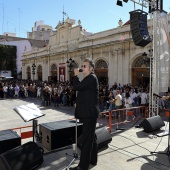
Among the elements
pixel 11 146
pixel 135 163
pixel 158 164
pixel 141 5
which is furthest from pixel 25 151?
pixel 141 5

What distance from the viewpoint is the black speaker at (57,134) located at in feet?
16.5

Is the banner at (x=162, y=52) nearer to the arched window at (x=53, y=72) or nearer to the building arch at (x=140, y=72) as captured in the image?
the building arch at (x=140, y=72)

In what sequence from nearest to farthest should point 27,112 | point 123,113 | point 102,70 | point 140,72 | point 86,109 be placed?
1. point 86,109
2. point 27,112
3. point 123,113
4. point 140,72
5. point 102,70

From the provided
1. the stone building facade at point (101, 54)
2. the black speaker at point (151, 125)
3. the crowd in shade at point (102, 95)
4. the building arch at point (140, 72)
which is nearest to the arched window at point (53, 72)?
the stone building facade at point (101, 54)

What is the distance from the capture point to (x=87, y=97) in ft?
12.1

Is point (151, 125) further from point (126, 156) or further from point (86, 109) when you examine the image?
point (86, 109)

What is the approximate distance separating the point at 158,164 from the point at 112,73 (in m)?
18.4

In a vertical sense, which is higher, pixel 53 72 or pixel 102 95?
pixel 53 72

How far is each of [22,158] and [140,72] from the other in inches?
717

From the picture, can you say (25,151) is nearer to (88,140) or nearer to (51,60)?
(88,140)

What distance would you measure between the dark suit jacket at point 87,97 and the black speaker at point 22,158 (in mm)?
1292

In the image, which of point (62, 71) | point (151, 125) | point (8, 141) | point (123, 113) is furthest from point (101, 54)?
point (8, 141)

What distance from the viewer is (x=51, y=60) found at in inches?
1316

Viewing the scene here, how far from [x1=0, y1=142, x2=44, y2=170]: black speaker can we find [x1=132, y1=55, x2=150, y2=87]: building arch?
674 inches
